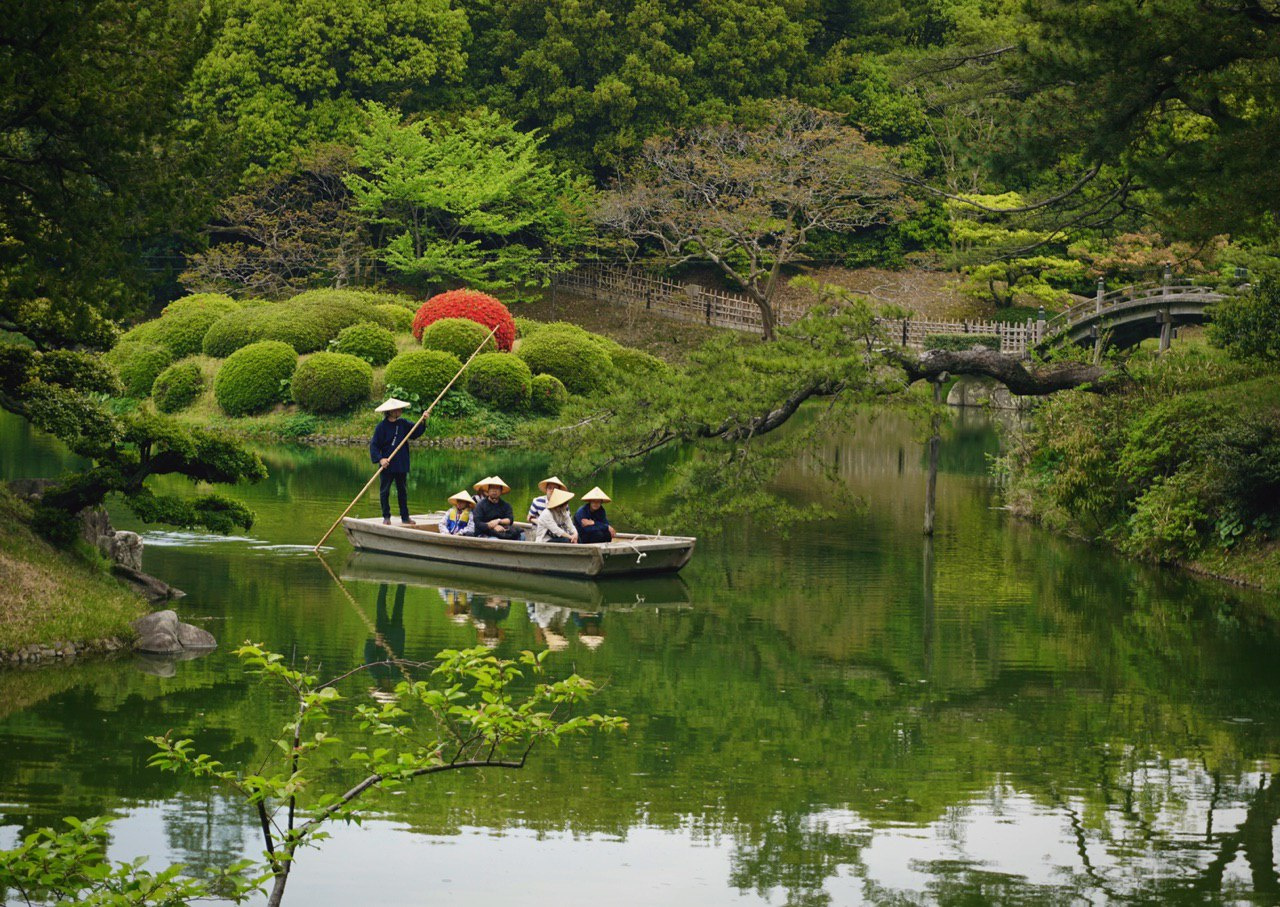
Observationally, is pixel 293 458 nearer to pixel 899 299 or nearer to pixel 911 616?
pixel 911 616

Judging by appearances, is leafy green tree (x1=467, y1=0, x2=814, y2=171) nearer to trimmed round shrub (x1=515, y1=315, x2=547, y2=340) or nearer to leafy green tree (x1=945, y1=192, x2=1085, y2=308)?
leafy green tree (x1=945, y1=192, x2=1085, y2=308)

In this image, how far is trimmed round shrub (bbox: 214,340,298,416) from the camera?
3116cm

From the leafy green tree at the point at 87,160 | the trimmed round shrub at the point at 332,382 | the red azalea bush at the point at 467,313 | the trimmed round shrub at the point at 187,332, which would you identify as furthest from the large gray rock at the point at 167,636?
the trimmed round shrub at the point at 187,332

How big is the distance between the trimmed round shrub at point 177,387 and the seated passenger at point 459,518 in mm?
15935

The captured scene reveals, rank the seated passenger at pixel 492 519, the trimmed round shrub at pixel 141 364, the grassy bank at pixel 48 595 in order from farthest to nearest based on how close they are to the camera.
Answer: the trimmed round shrub at pixel 141 364, the seated passenger at pixel 492 519, the grassy bank at pixel 48 595

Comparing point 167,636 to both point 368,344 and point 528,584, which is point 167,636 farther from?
point 368,344

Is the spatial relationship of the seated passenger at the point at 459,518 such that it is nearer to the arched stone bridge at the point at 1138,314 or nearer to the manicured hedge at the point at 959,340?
the arched stone bridge at the point at 1138,314

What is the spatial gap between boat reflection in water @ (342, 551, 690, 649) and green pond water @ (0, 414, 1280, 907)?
0.06 m

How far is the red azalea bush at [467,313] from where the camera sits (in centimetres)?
3216

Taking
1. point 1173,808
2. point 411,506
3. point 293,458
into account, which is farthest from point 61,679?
point 293,458

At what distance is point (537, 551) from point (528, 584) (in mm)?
346

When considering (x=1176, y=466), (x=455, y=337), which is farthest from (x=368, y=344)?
(x=1176, y=466)

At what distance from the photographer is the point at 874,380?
16.9 metres

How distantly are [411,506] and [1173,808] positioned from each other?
13682mm
